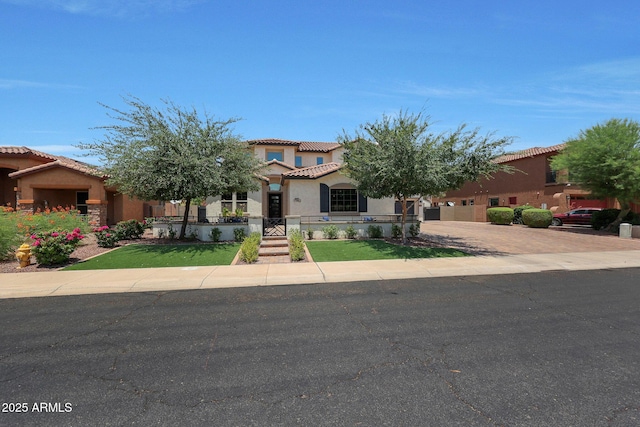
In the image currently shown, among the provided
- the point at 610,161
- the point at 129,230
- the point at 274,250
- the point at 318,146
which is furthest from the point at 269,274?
the point at 318,146

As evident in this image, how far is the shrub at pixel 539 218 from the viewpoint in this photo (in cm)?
2369

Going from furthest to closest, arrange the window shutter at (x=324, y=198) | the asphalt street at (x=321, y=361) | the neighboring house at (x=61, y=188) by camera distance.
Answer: the window shutter at (x=324, y=198) → the neighboring house at (x=61, y=188) → the asphalt street at (x=321, y=361)

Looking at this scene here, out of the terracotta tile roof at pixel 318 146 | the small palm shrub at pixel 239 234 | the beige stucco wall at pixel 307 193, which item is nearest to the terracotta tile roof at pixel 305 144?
the terracotta tile roof at pixel 318 146

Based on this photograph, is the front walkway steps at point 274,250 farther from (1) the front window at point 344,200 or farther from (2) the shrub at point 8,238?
(2) the shrub at point 8,238

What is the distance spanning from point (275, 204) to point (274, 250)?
10240mm

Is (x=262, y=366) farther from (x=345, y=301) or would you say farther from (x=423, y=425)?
(x=345, y=301)

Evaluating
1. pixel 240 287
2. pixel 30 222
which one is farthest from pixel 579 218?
pixel 30 222

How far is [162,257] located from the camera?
11859 millimetres

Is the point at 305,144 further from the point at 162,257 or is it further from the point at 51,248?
the point at 51,248

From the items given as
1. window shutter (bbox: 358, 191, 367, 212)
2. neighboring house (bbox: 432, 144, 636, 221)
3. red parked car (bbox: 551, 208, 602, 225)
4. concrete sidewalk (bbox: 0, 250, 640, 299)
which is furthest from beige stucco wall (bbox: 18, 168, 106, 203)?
red parked car (bbox: 551, 208, 602, 225)

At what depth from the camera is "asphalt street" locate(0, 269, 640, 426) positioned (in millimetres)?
3135

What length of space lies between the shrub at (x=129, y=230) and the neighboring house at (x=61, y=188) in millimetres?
2284

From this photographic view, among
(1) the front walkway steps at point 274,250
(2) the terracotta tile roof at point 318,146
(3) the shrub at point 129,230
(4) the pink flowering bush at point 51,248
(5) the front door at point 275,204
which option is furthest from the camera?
(2) the terracotta tile roof at point 318,146

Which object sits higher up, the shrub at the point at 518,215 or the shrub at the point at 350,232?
the shrub at the point at 518,215
